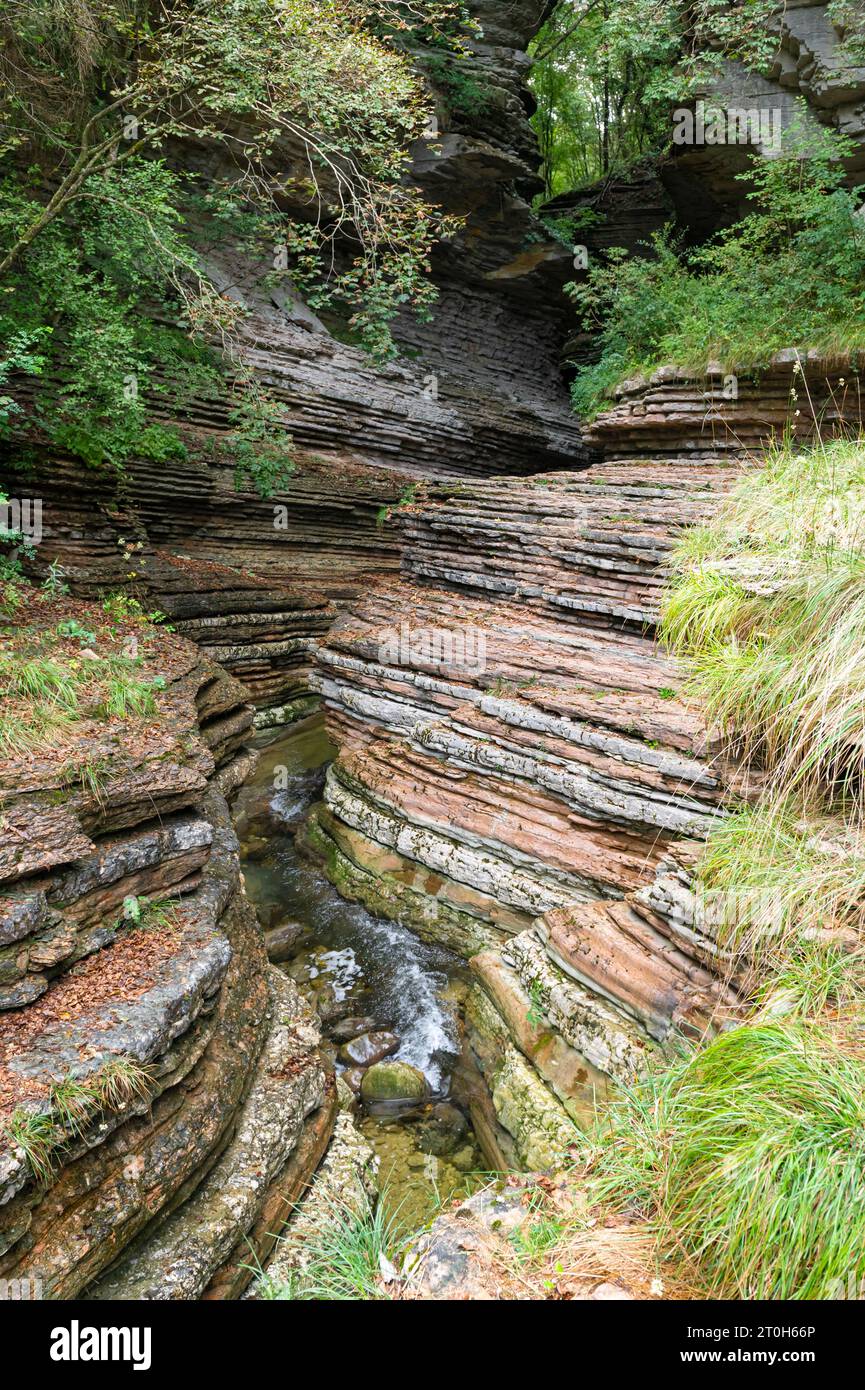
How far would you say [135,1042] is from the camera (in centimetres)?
338

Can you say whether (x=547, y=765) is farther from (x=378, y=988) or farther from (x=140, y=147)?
(x=140, y=147)

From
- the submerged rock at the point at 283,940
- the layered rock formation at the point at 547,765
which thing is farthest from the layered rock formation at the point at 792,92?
the submerged rock at the point at 283,940

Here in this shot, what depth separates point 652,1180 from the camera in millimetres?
2490

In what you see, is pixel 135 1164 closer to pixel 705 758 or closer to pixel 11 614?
pixel 705 758

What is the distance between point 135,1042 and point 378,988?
2.93 meters

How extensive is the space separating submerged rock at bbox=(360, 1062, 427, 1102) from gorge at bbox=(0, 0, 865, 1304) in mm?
38

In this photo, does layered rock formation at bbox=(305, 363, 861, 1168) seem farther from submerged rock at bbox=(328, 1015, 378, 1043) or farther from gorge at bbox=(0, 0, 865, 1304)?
submerged rock at bbox=(328, 1015, 378, 1043)

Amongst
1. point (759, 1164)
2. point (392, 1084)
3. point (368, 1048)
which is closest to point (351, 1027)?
point (368, 1048)

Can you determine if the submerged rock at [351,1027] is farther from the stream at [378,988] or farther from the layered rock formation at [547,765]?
the layered rock formation at [547,765]

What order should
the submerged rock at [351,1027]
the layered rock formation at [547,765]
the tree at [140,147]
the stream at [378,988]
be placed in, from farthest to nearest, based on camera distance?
the tree at [140,147]
the submerged rock at [351,1027]
the stream at [378,988]
the layered rock formation at [547,765]

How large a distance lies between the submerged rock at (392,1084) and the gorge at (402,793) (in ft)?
0.12

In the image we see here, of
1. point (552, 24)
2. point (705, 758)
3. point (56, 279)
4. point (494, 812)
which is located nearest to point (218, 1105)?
point (494, 812)

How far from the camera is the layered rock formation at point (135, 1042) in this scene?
9.66 ft
